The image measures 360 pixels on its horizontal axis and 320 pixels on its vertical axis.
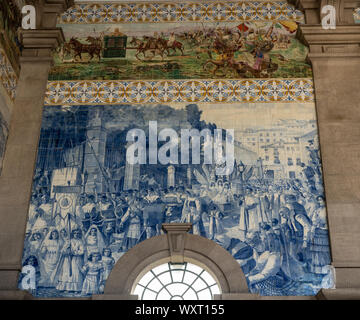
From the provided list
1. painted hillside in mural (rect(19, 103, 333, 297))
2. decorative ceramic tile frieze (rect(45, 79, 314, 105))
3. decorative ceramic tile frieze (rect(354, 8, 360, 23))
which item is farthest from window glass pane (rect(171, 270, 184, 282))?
decorative ceramic tile frieze (rect(354, 8, 360, 23))

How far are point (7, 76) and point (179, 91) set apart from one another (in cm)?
348

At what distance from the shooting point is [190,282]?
10773 millimetres

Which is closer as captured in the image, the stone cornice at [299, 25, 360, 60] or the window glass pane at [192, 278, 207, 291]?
the window glass pane at [192, 278, 207, 291]

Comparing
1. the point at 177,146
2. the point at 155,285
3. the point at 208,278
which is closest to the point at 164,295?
the point at 155,285

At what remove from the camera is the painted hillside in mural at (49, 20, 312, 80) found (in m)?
12.6

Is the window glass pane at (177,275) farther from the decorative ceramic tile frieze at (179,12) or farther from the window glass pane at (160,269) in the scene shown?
the decorative ceramic tile frieze at (179,12)

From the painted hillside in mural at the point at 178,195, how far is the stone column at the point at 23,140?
0.60 feet

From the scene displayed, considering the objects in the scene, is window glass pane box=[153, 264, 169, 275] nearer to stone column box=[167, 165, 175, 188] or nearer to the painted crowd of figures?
the painted crowd of figures

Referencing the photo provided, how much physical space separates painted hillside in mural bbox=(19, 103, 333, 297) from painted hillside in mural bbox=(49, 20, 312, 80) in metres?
0.86

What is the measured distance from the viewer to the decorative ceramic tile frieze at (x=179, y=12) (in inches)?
529

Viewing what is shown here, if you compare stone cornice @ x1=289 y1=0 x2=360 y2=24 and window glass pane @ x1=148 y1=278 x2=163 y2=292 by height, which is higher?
stone cornice @ x1=289 y1=0 x2=360 y2=24

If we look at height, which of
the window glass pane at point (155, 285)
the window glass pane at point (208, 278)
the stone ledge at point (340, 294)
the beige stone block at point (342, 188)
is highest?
Result: the beige stone block at point (342, 188)

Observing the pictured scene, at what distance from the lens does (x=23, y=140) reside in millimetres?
11852

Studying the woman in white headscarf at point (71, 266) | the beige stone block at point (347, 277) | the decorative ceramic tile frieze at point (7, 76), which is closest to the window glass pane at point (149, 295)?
the woman in white headscarf at point (71, 266)
